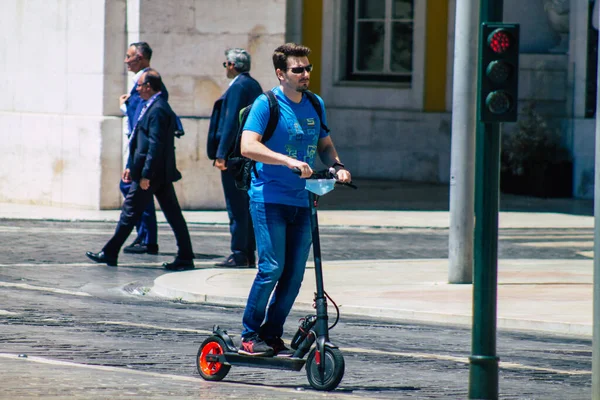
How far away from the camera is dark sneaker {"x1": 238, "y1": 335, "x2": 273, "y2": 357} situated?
25.0 ft

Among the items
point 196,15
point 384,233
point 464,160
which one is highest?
point 196,15

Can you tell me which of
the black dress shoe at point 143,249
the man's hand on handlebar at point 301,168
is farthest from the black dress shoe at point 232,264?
the man's hand on handlebar at point 301,168

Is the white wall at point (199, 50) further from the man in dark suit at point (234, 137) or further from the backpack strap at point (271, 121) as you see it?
the backpack strap at point (271, 121)

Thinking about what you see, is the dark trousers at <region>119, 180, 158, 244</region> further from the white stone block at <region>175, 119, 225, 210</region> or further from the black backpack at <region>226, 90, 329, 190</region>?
the black backpack at <region>226, 90, 329, 190</region>

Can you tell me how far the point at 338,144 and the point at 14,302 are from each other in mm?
13976

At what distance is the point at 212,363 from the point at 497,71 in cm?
218

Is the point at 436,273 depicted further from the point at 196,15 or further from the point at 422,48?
the point at 422,48

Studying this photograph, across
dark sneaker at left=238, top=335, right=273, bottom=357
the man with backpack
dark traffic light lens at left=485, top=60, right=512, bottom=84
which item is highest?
dark traffic light lens at left=485, top=60, right=512, bottom=84

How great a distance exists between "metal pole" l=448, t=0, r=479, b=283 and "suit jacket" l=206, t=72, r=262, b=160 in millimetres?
1792

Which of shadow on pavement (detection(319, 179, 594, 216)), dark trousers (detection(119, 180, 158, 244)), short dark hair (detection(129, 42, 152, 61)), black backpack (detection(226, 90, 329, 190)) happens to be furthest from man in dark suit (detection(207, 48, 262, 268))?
shadow on pavement (detection(319, 179, 594, 216))

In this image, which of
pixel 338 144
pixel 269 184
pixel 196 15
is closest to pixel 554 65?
pixel 338 144

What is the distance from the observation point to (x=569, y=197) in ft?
71.7

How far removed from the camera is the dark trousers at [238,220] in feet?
42.3

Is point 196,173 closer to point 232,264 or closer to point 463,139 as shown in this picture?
point 232,264
